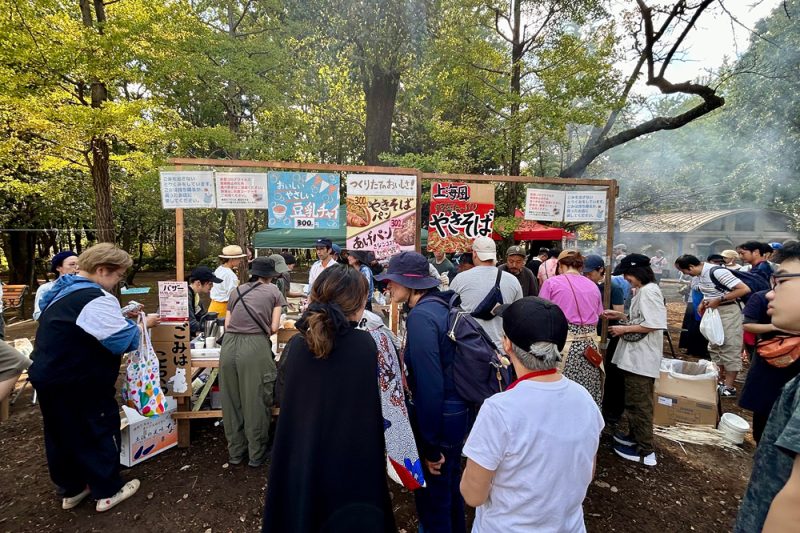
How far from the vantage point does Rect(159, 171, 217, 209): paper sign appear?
4.00 meters

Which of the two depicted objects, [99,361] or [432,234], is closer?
[99,361]

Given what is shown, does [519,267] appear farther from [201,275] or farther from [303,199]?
[201,275]

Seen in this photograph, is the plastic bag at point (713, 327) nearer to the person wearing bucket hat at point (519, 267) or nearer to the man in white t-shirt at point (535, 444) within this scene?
the person wearing bucket hat at point (519, 267)

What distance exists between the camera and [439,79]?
1024 cm

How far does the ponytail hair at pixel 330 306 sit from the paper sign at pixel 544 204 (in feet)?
12.0

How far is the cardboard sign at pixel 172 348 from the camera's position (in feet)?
12.8

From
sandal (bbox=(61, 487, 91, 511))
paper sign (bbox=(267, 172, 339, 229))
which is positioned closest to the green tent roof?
paper sign (bbox=(267, 172, 339, 229))

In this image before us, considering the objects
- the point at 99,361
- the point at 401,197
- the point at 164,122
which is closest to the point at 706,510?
the point at 401,197

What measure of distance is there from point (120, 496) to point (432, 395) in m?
2.97

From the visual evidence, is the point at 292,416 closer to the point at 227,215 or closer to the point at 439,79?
the point at 439,79

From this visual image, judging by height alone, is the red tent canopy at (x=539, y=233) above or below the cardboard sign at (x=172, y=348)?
above

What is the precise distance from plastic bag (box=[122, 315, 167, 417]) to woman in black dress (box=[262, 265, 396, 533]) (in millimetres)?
2015

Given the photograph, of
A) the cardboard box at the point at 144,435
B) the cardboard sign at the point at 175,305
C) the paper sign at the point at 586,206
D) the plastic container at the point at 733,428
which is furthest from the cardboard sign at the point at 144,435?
the plastic container at the point at 733,428

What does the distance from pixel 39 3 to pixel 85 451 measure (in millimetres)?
7554
